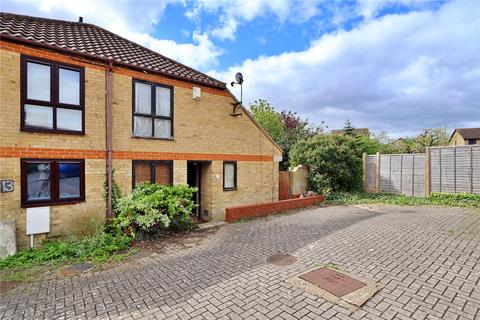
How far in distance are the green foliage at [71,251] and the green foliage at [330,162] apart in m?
11.3

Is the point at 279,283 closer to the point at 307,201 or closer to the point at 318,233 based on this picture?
the point at 318,233

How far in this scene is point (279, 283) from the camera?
4523mm

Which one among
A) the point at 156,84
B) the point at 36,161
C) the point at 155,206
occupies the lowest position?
the point at 155,206

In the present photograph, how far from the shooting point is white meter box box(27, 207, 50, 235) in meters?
6.41

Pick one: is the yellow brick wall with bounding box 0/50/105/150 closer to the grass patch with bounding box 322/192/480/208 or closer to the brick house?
the brick house

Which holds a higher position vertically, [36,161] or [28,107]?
[28,107]

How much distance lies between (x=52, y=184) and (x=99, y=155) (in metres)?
1.35

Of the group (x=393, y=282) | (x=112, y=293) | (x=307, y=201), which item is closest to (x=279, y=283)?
(x=393, y=282)

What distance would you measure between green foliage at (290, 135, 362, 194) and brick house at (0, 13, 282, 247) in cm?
576

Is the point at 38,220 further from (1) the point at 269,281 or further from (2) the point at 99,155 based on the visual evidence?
(1) the point at 269,281

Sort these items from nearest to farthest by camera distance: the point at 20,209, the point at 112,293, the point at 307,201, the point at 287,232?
the point at 112,293, the point at 20,209, the point at 287,232, the point at 307,201

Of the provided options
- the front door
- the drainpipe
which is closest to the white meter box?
the drainpipe

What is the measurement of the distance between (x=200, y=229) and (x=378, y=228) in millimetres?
5626

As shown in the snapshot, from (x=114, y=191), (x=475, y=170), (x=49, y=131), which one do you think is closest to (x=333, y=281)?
(x=114, y=191)
